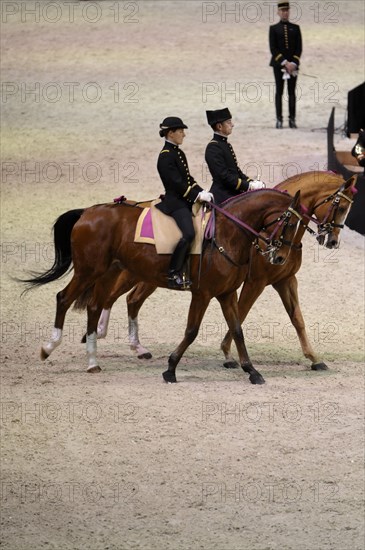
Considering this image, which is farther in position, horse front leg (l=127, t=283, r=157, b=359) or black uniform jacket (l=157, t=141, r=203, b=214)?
horse front leg (l=127, t=283, r=157, b=359)

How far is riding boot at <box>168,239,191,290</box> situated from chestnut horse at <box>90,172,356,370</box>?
85 cm

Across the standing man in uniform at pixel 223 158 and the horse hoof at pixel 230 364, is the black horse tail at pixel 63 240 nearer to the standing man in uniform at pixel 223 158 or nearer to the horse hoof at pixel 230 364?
the standing man in uniform at pixel 223 158

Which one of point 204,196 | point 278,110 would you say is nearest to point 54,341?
point 204,196

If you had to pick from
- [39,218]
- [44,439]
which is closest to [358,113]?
[39,218]

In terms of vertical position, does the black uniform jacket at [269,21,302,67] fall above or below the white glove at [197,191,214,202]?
above

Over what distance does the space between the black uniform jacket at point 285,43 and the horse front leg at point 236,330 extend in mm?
8930

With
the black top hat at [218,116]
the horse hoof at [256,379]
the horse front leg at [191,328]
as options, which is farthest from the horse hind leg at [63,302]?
the black top hat at [218,116]

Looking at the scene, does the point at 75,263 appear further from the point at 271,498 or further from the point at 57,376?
the point at 271,498

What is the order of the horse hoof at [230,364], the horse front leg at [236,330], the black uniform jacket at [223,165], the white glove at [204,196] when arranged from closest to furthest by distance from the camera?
the white glove at [204,196] < the horse front leg at [236,330] < the black uniform jacket at [223,165] < the horse hoof at [230,364]

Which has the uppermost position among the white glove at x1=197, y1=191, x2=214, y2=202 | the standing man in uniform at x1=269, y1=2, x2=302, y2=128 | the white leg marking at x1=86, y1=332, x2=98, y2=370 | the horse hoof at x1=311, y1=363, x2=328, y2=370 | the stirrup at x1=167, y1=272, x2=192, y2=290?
the standing man in uniform at x1=269, y1=2, x2=302, y2=128

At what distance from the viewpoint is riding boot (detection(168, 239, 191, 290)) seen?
12477mm

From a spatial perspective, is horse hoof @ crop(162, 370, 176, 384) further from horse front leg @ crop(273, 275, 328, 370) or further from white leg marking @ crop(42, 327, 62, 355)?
horse front leg @ crop(273, 275, 328, 370)

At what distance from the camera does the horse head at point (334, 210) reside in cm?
1271

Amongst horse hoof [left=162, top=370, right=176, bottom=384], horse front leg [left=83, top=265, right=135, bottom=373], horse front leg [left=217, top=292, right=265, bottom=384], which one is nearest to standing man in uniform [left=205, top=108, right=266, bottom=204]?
horse front leg [left=217, top=292, right=265, bottom=384]
